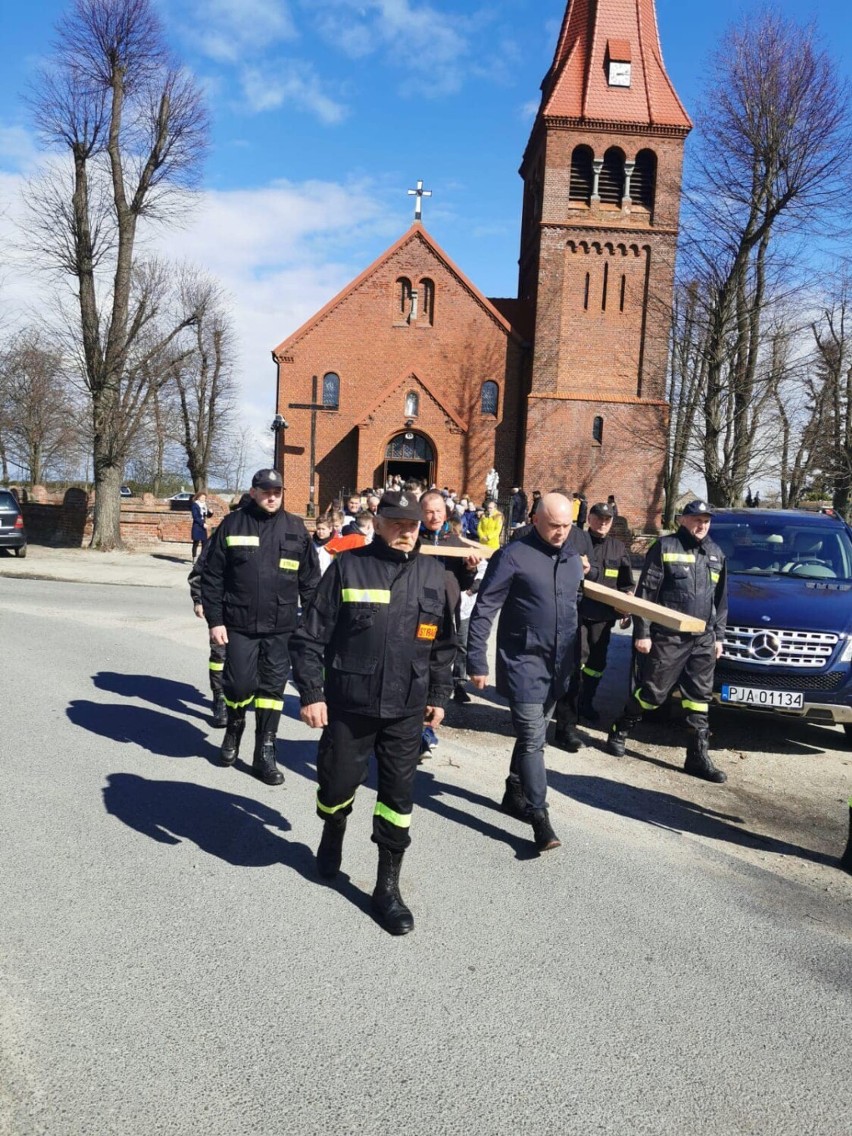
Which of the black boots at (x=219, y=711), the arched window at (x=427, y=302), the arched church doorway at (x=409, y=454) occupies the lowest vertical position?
the black boots at (x=219, y=711)

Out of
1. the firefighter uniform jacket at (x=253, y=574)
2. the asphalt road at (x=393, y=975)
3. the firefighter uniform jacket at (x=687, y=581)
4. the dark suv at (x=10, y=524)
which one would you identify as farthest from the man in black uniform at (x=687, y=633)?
the dark suv at (x=10, y=524)

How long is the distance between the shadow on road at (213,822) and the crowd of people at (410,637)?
303 millimetres

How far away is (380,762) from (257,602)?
2.01 metres

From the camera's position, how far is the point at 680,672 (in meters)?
6.43

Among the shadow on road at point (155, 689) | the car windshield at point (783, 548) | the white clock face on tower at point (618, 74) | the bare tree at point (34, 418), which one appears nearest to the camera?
the shadow on road at point (155, 689)

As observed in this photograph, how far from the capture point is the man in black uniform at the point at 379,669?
3.83 metres

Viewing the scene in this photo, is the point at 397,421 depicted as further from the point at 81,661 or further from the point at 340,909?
the point at 340,909

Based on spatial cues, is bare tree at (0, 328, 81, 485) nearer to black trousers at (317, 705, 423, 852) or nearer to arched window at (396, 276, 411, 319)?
arched window at (396, 276, 411, 319)

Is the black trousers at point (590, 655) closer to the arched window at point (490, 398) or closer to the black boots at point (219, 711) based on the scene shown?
the black boots at point (219, 711)

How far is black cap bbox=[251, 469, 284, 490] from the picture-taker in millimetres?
5648

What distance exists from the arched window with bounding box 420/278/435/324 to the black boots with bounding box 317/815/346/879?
32.9 meters

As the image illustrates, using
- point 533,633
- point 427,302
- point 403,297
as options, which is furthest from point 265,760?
point 403,297

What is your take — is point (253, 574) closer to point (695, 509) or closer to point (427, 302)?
point (695, 509)

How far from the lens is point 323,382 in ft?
115
